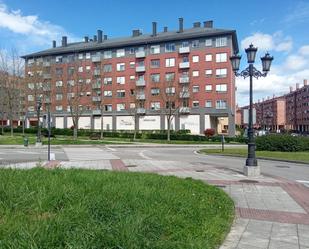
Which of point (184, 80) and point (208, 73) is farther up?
point (208, 73)

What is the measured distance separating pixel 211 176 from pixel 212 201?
6.50 meters

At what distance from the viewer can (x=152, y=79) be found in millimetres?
79500

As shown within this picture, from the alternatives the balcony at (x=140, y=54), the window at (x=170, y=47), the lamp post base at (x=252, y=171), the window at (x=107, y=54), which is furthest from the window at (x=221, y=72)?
the lamp post base at (x=252, y=171)

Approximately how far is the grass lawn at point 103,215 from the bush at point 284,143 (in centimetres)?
2364

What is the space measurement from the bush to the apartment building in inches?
1381

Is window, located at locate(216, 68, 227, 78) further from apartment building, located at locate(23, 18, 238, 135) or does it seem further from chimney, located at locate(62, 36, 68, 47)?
chimney, located at locate(62, 36, 68, 47)

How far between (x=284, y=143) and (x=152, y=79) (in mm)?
51893

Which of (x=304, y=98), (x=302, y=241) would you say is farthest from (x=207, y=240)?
(x=304, y=98)

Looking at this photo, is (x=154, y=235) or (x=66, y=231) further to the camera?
(x=154, y=235)

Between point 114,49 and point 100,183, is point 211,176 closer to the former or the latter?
point 100,183

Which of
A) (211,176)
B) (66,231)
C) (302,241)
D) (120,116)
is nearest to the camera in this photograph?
(66,231)

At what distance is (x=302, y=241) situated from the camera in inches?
228

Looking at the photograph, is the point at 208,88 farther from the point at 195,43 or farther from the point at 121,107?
the point at 121,107

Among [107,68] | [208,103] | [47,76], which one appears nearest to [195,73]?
[208,103]
